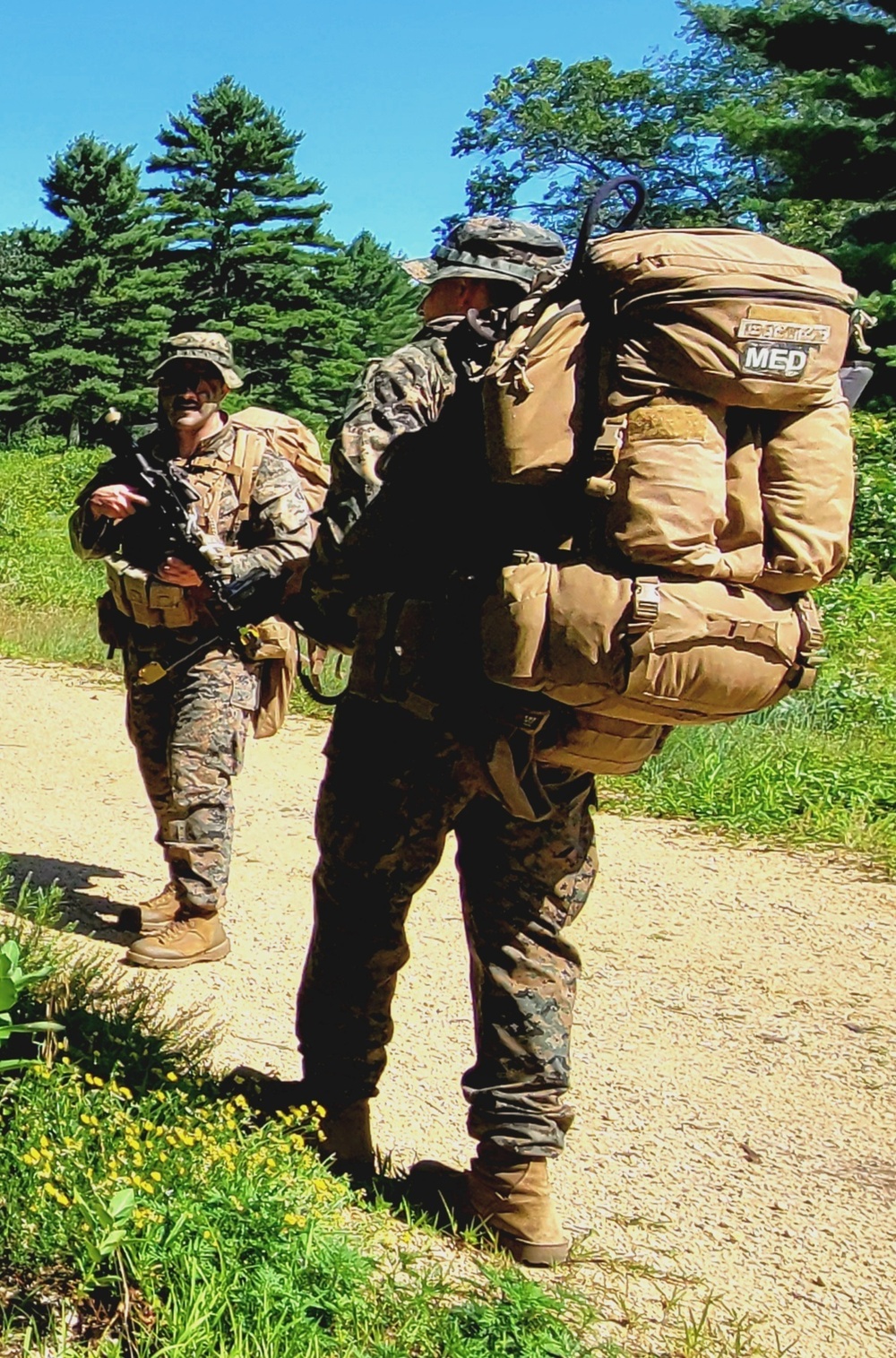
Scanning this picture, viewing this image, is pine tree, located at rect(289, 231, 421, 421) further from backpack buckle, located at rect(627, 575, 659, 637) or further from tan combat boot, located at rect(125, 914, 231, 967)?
backpack buckle, located at rect(627, 575, 659, 637)

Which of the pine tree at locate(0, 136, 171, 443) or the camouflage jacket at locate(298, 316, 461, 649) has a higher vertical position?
the pine tree at locate(0, 136, 171, 443)

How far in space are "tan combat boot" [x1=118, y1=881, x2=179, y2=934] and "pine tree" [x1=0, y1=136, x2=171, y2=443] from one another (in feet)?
128

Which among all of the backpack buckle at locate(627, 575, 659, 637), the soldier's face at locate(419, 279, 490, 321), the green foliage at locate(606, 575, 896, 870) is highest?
the soldier's face at locate(419, 279, 490, 321)

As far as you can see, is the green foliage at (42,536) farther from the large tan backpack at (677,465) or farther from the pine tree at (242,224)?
the pine tree at (242,224)

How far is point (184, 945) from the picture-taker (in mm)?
5145

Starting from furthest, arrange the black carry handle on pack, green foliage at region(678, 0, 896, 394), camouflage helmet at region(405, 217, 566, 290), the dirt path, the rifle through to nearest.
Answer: green foliage at region(678, 0, 896, 394), the rifle, the dirt path, camouflage helmet at region(405, 217, 566, 290), the black carry handle on pack

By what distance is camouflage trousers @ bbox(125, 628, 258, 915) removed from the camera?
5113 mm

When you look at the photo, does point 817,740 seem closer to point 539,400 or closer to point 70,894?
point 70,894

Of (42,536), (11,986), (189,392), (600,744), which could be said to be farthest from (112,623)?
(42,536)

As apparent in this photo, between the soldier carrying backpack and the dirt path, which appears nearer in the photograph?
the dirt path

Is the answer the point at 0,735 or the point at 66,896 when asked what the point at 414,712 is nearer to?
the point at 66,896

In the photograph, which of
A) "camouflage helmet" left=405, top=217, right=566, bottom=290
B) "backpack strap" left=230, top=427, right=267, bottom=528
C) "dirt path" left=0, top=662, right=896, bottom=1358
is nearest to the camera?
"camouflage helmet" left=405, top=217, right=566, bottom=290

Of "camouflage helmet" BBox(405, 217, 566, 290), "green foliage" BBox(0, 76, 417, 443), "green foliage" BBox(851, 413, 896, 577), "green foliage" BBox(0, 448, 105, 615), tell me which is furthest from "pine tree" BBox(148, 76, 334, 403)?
"camouflage helmet" BBox(405, 217, 566, 290)

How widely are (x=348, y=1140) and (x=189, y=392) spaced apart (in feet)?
8.82
